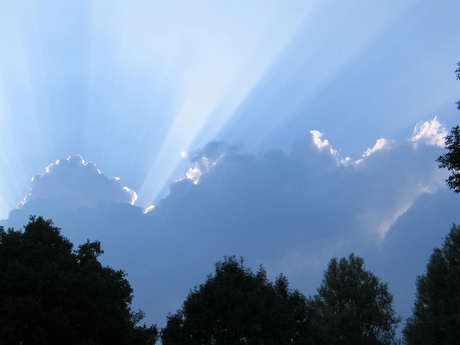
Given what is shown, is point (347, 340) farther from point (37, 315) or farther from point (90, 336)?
point (37, 315)

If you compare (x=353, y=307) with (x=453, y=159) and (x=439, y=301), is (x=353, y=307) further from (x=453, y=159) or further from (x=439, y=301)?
(x=453, y=159)

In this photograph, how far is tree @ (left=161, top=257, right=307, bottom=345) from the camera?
25.2 m

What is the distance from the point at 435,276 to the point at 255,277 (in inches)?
923

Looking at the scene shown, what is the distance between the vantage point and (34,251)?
86.1 ft

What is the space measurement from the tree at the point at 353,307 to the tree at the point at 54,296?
24.1m

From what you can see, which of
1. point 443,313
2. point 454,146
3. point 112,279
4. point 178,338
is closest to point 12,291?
point 112,279

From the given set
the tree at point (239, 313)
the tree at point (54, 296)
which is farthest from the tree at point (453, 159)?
the tree at point (54, 296)

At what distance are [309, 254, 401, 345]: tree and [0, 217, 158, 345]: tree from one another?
947 inches

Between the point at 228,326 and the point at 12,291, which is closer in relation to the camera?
the point at 12,291

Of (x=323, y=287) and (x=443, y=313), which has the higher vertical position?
(x=323, y=287)

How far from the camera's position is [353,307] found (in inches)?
1736

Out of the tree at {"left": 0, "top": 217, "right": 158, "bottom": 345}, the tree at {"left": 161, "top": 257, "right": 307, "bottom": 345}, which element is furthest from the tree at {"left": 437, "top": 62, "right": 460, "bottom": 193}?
the tree at {"left": 0, "top": 217, "right": 158, "bottom": 345}

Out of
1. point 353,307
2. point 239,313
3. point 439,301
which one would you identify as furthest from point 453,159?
point 353,307

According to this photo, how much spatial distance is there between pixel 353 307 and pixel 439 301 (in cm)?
1222
